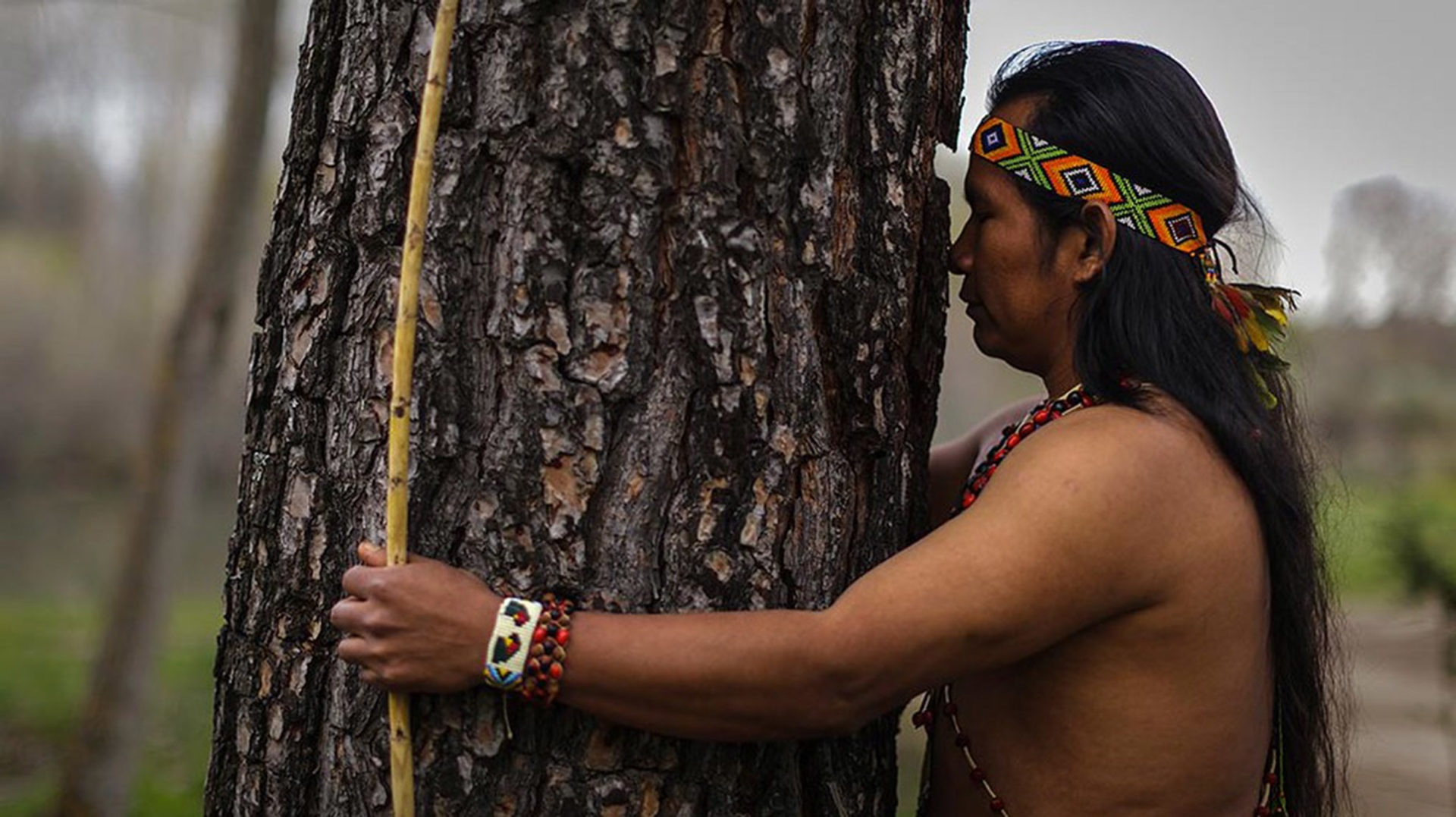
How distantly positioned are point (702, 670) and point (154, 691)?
7024 mm

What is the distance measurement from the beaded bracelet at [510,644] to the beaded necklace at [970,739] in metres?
0.69

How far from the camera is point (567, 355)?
1.68 metres

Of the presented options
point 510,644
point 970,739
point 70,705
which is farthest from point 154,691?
point 510,644

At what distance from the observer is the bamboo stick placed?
1596 mm

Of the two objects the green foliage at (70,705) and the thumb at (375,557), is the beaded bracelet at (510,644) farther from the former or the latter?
the green foliage at (70,705)

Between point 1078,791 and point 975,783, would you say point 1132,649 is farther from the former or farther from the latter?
point 975,783

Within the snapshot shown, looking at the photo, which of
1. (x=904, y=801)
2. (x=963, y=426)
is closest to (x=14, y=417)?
(x=963, y=426)

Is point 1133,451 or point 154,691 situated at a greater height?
point 1133,451

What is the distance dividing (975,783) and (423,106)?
126 centimetres

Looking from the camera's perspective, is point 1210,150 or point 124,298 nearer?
point 1210,150

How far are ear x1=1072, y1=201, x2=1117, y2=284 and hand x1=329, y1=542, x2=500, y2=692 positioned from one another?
39.1 inches

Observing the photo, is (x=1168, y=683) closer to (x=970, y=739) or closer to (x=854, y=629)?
(x=970, y=739)

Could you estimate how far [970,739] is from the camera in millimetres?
2053

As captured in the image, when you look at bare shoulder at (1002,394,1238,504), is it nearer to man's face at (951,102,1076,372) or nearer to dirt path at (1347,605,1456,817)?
man's face at (951,102,1076,372)
